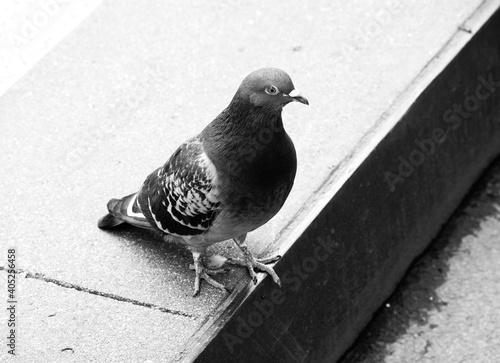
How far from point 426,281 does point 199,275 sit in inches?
69.1

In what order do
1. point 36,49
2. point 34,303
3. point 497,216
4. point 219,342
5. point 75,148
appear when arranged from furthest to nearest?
point 36,49
point 497,216
point 75,148
point 34,303
point 219,342

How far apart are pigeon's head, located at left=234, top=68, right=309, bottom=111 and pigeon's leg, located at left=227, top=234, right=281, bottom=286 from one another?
862 mm

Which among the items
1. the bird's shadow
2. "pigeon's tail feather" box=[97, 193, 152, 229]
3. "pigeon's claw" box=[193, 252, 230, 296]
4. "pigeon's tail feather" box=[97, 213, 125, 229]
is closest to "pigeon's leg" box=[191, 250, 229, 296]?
"pigeon's claw" box=[193, 252, 230, 296]

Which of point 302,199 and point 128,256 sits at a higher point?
point 302,199

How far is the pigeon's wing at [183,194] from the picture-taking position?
13.8 feet

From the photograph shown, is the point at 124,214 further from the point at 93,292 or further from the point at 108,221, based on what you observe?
the point at 93,292

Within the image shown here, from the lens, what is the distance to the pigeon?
4016 mm

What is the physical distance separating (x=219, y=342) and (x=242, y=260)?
599 mm

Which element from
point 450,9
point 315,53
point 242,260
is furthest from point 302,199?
point 450,9

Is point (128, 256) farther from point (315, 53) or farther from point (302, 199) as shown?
point (315, 53)

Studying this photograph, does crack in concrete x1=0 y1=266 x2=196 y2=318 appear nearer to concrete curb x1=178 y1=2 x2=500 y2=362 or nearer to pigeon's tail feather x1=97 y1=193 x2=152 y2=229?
concrete curb x1=178 y1=2 x2=500 y2=362

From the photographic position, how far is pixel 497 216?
592 cm

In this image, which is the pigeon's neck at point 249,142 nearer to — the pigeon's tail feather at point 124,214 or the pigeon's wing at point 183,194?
the pigeon's wing at point 183,194

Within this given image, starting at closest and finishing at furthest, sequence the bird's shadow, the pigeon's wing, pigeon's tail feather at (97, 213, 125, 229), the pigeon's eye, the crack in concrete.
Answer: the pigeon's eye, the pigeon's wing, the crack in concrete, pigeon's tail feather at (97, 213, 125, 229), the bird's shadow
